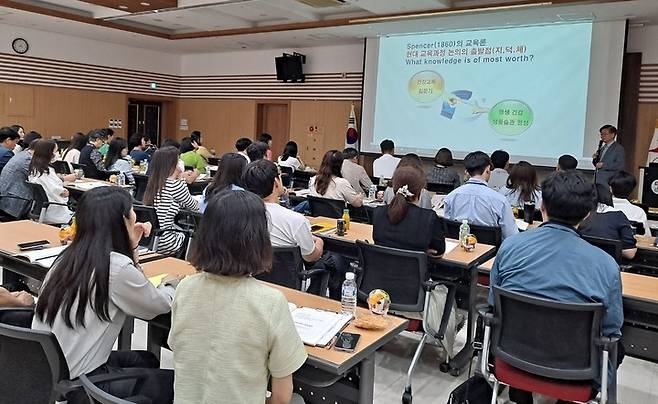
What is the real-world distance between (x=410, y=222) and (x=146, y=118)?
12.5m

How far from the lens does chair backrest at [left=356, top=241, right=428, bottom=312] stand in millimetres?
3051

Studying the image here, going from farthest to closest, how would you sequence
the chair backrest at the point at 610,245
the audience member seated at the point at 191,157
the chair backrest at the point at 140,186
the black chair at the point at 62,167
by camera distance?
1. the audience member seated at the point at 191,157
2. the black chair at the point at 62,167
3. the chair backrest at the point at 140,186
4. the chair backrest at the point at 610,245

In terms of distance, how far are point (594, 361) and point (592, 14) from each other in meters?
7.09

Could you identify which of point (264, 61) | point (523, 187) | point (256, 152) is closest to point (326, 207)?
point (256, 152)

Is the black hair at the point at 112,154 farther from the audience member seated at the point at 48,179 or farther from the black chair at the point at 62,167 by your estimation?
the audience member seated at the point at 48,179

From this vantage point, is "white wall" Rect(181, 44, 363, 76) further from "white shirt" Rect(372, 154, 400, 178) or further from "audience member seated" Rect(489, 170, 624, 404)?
"audience member seated" Rect(489, 170, 624, 404)

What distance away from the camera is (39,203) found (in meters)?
5.35

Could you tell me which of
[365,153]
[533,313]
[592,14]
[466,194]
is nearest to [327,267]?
[466,194]

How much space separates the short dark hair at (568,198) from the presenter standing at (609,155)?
5.90 metres

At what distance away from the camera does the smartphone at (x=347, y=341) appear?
1947mm

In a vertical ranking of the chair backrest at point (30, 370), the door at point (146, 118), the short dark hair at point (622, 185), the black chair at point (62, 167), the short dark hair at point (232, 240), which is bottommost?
the chair backrest at point (30, 370)

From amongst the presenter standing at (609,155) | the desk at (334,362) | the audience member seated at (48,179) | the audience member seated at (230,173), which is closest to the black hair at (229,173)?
the audience member seated at (230,173)

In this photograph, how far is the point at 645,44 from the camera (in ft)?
28.0

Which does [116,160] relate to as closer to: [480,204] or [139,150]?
[139,150]
